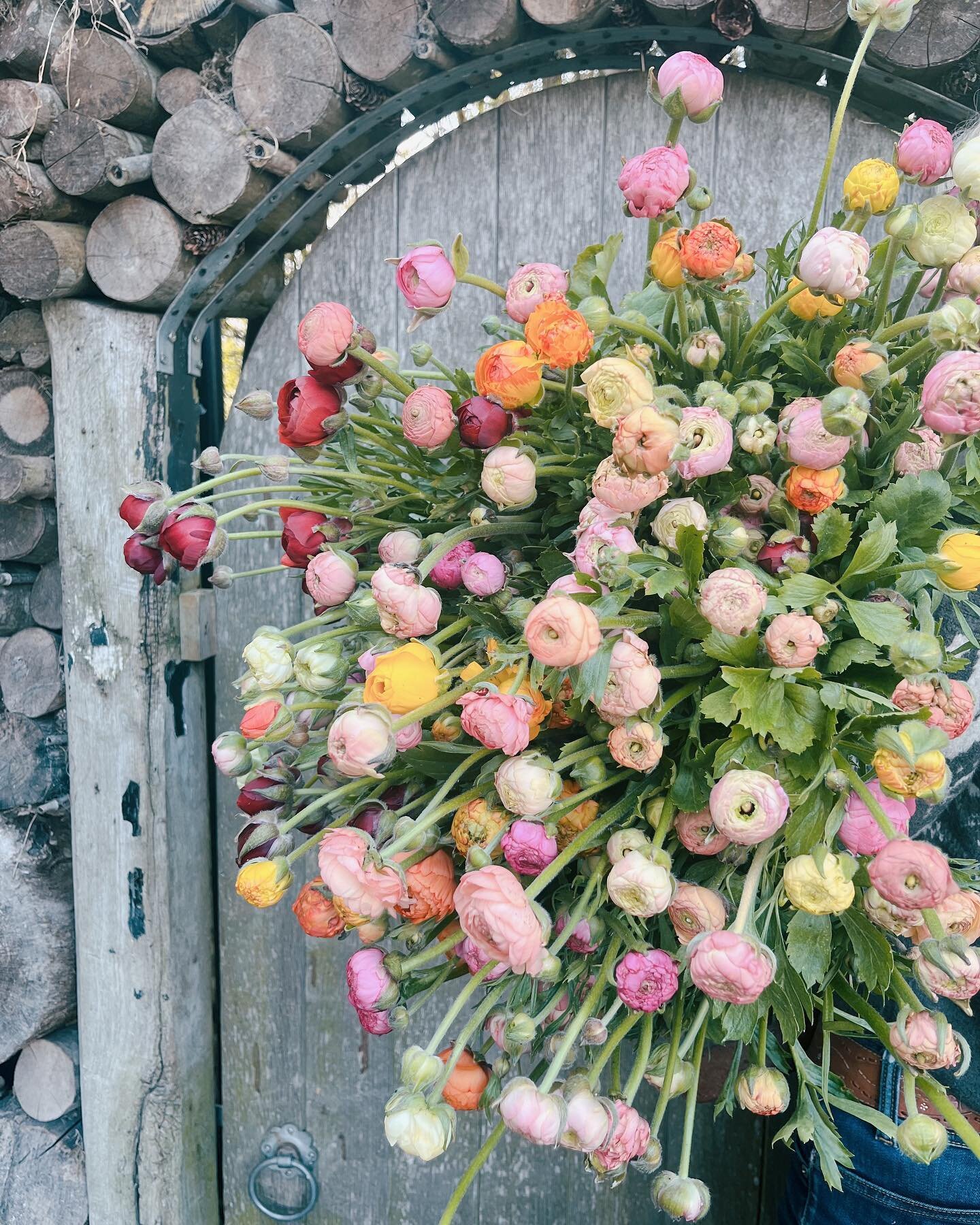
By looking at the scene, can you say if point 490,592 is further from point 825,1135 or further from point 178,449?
point 178,449

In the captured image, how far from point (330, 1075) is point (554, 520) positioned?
80 cm

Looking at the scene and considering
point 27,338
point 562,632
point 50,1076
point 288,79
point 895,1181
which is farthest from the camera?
point 50,1076

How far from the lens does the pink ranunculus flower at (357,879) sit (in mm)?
404

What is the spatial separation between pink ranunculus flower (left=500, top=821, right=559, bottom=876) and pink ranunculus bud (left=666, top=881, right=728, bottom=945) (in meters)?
0.07

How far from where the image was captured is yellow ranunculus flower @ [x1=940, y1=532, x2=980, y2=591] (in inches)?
16.5

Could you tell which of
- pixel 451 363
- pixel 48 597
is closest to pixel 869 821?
pixel 451 363

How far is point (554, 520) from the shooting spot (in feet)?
1.71

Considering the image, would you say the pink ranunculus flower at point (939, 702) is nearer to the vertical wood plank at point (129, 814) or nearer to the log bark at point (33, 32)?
the vertical wood plank at point (129, 814)

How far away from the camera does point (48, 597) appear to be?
983mm

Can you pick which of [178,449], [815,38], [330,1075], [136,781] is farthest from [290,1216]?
[815,38]

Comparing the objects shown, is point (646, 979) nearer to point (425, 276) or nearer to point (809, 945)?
point (809, 945)

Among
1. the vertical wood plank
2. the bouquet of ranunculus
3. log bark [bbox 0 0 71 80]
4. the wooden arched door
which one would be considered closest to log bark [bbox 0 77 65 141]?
log bark [bbox 0 0 71 80]

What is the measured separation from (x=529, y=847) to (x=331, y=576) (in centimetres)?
19

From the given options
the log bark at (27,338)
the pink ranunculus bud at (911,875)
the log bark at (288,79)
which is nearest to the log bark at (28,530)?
the log bark at (27,338)
